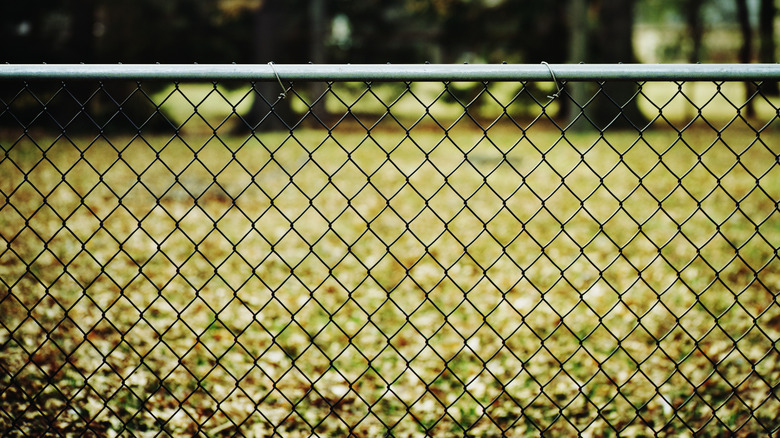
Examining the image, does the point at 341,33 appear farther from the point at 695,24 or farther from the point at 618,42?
the point at 695,24

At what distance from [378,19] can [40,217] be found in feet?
54.8

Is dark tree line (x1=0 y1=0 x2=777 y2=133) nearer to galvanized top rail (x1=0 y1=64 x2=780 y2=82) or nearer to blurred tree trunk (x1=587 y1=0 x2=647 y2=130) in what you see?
blurred tree trunk (x1=587 y1=0 x2=647 y2=130)

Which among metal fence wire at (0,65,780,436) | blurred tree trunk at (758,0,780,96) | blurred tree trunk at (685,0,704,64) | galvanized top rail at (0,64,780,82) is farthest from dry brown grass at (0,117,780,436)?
blurred tree trunk at (758,0,780,96)

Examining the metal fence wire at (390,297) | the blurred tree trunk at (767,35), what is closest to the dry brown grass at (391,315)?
the metal fence wire at (390,297)

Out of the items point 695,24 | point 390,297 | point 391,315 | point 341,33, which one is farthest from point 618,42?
point 390,297

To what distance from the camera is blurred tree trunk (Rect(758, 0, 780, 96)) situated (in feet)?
56.8

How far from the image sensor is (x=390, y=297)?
3451 millimetres

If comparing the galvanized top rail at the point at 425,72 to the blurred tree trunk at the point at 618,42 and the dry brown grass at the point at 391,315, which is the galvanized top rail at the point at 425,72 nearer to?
the dry brown grass at the point at 391,315

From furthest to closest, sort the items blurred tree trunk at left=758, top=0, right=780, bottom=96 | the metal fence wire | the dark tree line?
blurred tree trunk at left=758, top=0, right=780, bottom=96 < the dark tree line < the metal fence wire

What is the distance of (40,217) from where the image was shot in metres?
6.47

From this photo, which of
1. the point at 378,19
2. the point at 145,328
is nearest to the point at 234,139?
the point at 378,19

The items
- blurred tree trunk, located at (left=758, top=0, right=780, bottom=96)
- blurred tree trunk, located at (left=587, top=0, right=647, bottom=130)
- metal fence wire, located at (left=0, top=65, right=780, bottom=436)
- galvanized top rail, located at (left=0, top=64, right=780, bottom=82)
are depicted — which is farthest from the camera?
blurred tree trunk, located at (left=758, top=0, right=780, bottom=96)

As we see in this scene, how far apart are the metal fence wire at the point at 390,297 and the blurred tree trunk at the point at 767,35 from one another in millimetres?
11207

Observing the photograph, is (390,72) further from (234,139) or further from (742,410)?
(234,139)
